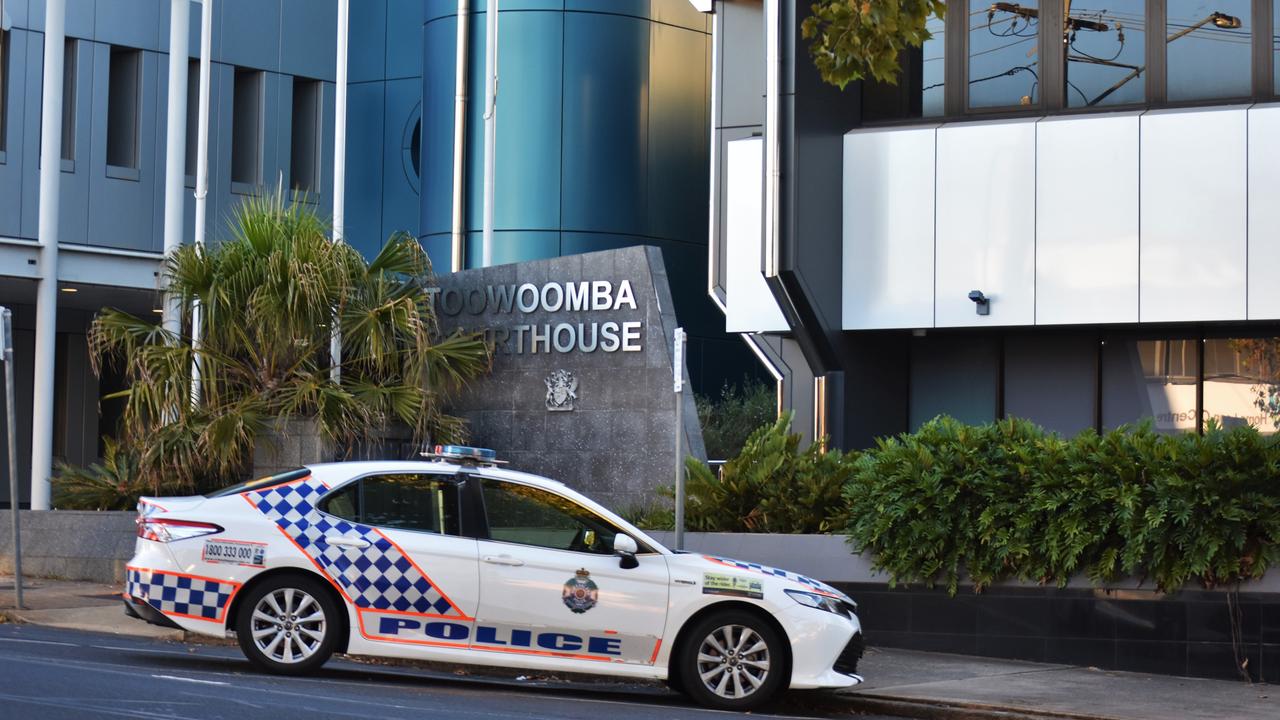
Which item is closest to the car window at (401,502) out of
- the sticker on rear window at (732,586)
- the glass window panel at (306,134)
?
the sticker on rear window at (732,586)

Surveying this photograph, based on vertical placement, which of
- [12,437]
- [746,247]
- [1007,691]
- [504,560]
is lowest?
[1007,691]

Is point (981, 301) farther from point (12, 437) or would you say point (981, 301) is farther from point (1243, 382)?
point (12, 437)

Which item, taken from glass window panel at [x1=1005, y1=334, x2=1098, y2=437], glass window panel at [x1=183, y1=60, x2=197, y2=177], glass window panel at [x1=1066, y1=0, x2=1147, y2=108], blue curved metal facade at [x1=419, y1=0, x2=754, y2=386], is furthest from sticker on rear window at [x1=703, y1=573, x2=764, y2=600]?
glass window panel at [x1=183, y1=60, x2=197, y2=177]

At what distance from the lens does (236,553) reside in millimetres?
11227

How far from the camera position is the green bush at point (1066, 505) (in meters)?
13.3

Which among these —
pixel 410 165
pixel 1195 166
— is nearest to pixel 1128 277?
pixel 1195 166

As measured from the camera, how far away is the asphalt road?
925 cm

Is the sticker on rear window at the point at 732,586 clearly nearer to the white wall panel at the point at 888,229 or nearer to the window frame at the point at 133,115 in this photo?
the white wall panel at the point at 888,229

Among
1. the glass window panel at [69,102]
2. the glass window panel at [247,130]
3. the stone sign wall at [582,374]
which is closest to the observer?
the stone sign wall at [582,374]

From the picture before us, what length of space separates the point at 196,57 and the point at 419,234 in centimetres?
487

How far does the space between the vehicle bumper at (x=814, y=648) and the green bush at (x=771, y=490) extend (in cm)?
401

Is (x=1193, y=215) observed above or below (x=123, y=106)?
below

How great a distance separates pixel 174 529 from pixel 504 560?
2334mm

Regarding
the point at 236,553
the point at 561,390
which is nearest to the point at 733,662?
the point at 236,553
